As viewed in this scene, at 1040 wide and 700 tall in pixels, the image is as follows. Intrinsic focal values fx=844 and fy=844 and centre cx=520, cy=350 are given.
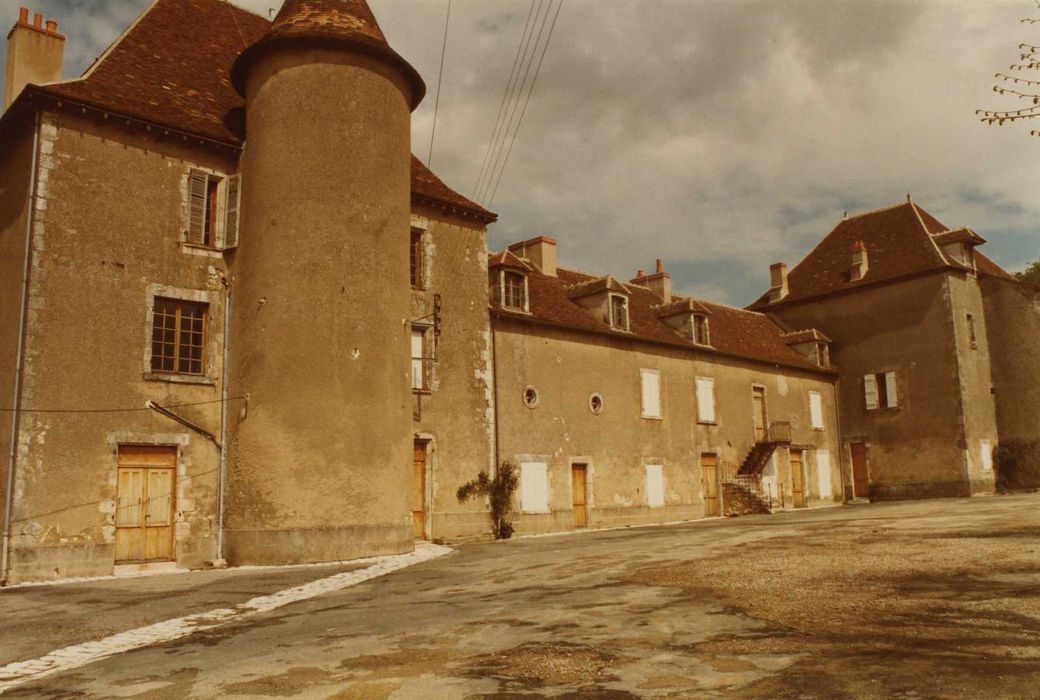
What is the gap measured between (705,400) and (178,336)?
1769 cm

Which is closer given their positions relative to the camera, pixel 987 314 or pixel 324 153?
pixel 324 153

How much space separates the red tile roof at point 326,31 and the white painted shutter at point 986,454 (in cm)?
2542

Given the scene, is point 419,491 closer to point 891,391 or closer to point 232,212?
point 232,212

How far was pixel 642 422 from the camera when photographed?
2561 cm

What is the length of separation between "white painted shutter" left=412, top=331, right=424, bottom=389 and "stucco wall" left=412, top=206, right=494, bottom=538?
249mm

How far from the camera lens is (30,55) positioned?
53.9 ft

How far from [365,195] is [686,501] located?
15.1m

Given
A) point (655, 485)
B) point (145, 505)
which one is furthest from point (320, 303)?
point (655, 485)

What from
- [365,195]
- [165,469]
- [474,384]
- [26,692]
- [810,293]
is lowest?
[26,692]

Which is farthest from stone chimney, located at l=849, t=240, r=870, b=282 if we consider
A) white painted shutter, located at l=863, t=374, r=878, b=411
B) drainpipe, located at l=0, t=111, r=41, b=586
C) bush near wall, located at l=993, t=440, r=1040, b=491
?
drainpipe, located at l=0, t=111, r=41, b=586

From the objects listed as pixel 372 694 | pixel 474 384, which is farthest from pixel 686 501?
pixel 372 694

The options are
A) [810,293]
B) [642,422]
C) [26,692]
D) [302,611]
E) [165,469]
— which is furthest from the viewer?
[810,293]

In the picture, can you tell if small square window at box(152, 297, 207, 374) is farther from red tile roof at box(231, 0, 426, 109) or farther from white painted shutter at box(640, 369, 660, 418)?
white painted shutter at box(640, 369, 660, 418)

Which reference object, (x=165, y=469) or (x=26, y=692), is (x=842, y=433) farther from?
(x=26, y=692)
